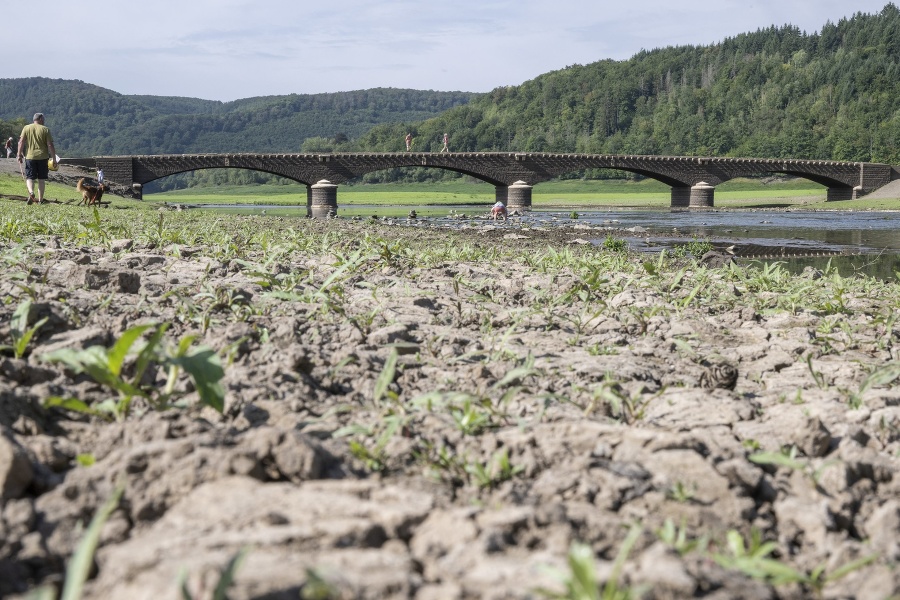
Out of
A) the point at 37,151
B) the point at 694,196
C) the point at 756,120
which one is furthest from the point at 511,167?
the point at 756,120

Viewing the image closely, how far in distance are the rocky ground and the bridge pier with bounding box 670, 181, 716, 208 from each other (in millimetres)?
76052

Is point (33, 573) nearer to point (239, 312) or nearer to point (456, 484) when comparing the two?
point (456, 484)

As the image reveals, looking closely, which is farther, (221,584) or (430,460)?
(430,460)

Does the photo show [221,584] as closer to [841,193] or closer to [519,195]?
[519,195]

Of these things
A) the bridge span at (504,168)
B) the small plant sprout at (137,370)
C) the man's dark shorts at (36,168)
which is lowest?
the small plant sprout at (137,370)

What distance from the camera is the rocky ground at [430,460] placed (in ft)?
5.57

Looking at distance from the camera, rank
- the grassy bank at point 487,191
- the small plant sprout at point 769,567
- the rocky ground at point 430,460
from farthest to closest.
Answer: the grassy bank at point 487,191 → the small plant sprout at point 769,567 → the rocky ground at point 430,460

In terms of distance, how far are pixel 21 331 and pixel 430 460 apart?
6.20ft

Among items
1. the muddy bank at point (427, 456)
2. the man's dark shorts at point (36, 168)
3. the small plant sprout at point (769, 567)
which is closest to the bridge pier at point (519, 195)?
the man's dark shorts at point (36, 168)

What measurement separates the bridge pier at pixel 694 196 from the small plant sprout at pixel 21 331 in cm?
7733

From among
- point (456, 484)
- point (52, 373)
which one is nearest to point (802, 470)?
point (456, 484)

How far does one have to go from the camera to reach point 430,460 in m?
2.50

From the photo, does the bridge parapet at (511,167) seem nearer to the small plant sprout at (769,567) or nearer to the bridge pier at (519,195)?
the bridge pier at (519,195)

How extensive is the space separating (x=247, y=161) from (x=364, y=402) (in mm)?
68883
